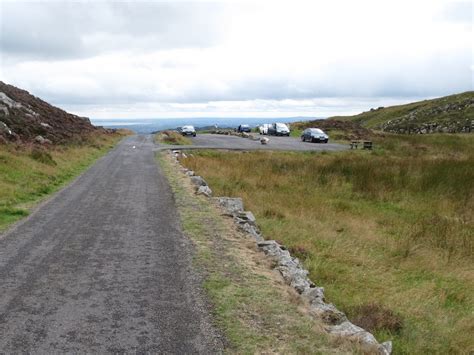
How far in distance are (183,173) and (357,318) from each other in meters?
15.0

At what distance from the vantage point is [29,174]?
60.6 ft

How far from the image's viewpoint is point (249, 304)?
5.96m

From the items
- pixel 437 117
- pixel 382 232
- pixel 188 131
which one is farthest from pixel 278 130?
pixel 382 232

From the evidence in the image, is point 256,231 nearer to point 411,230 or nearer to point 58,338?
point 411,230

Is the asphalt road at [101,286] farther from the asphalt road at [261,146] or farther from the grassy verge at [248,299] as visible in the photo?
the asphalt road at [261,146]

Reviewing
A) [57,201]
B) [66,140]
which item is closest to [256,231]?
[57,201]

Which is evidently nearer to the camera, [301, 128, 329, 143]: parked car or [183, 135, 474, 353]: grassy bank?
[183, 135, 474, 353]: grassy bank

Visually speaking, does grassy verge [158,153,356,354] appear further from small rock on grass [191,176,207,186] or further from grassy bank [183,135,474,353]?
small rock on grass [191,176,207,186]

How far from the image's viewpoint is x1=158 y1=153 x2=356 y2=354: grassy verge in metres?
4.91

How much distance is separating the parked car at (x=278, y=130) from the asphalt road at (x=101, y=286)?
1965 inches

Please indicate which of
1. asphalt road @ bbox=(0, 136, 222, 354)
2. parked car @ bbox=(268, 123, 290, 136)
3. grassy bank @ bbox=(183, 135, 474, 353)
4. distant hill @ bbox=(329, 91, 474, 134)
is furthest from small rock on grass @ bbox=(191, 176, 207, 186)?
distant hill @ bbox=(329, 91, 474, 134)

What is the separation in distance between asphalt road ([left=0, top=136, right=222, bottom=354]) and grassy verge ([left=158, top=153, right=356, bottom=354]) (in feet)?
0.80

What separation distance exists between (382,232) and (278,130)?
162 ft

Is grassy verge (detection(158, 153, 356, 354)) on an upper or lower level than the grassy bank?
upper
